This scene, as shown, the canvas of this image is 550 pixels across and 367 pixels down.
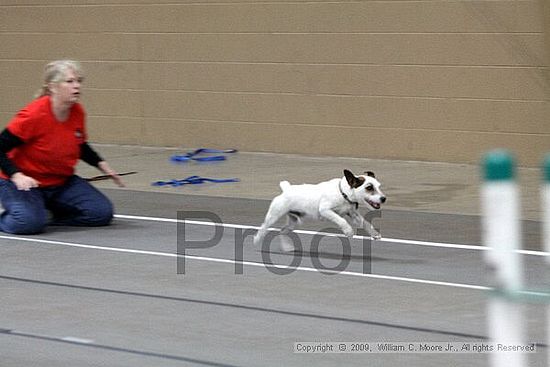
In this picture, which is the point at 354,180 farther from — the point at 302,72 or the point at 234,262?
the point at 302,72

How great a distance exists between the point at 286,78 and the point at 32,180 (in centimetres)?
636

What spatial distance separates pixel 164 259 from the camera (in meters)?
9.44

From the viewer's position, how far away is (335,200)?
30.0 feet

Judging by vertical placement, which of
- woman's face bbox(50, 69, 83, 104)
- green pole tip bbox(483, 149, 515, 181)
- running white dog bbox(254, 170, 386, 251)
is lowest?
running white dog bbox(254, 170, 386, 251)

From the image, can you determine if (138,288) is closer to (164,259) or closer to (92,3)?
(164,259)

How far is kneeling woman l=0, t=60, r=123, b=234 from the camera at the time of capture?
10.3 metres

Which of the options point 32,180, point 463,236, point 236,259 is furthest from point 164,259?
point 463,236

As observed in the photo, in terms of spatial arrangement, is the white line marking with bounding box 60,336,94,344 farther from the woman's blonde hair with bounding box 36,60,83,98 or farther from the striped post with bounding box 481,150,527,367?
the woman's blonde hair with bounding box 36,60,83,98

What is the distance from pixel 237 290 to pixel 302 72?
25.8ft

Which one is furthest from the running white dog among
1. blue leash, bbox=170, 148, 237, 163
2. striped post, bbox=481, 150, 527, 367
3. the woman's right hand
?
blue leash, bbox=170, 148, 237, 163

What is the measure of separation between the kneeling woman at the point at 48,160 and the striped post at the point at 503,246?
6.69 meters

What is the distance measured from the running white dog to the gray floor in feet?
1.16

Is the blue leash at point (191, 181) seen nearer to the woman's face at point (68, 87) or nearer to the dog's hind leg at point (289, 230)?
the woman's face at point (68, 87)

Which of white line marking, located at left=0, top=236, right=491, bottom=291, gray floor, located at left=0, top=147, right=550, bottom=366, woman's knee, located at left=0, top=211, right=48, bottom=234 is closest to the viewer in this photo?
gray floor, located at left=0, top=147, right=550, bottom=366
